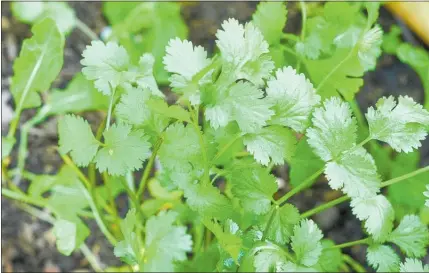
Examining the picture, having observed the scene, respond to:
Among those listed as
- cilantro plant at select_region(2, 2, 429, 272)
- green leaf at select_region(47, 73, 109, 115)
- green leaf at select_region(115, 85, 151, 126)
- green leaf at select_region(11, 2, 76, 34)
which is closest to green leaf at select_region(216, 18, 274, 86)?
cilantro plant at select_region(2, 2, 429, 272)

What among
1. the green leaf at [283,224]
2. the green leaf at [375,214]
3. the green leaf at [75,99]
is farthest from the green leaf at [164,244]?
the green leaf at [75,99]

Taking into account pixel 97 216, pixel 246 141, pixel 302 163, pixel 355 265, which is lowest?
pixel 355 265

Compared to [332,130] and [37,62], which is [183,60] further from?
[37,62]

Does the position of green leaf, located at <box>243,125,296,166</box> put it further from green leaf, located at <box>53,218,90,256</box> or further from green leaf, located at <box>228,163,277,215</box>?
green leaf, located at <box>53,218,90,256</box>

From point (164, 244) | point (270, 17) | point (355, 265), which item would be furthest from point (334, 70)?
point (355, 265)

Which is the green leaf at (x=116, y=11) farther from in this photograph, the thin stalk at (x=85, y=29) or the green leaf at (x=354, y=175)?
the green leaf at (x=354, y=175)
